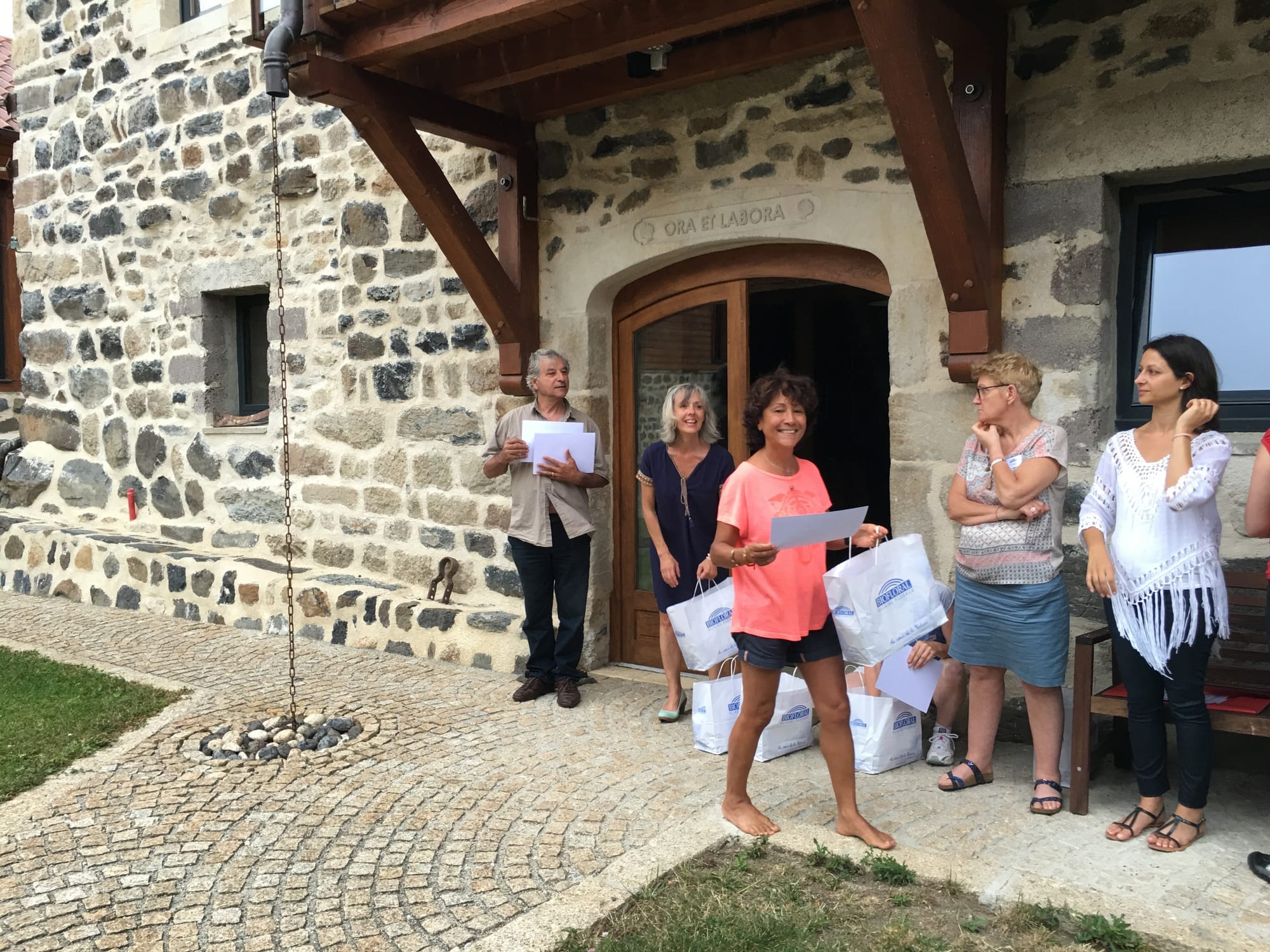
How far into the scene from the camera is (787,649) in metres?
3.43

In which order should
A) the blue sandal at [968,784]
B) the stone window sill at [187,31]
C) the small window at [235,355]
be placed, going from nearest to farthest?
the blue sandal at [968,784], the stone window sill at [187,31], the small window at [235,355]

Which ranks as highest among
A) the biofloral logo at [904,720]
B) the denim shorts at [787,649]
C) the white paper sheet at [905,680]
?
the denim shorts at [787,649]

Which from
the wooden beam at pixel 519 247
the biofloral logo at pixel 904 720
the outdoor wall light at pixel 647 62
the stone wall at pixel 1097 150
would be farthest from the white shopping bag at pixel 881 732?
the outdoor wall light at pixel 647 62

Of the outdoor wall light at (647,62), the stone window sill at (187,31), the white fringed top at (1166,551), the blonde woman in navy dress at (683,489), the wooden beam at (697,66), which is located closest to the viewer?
the white fringed top at (1166,551)

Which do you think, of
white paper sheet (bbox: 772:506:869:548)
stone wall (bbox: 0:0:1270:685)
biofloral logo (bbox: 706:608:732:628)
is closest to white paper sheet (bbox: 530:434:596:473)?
stone wall (bbox: 0:0:1270:685)

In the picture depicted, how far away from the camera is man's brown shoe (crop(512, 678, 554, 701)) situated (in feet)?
17.1

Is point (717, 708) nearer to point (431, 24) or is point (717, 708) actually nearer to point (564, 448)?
point (564, 448)

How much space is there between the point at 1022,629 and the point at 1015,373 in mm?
851

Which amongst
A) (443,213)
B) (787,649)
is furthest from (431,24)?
(787,649)

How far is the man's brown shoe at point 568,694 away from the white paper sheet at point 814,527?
6.97 feet

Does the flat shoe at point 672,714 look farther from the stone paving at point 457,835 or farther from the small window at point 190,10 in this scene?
the small window at point 190,10

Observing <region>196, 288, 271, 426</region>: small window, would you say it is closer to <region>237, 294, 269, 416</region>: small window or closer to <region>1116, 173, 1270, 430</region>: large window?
<region>237, 294, 269, 416</region>: small window

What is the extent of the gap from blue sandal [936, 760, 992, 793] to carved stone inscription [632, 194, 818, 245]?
93.4 inches

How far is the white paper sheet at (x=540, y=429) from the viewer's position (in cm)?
503
